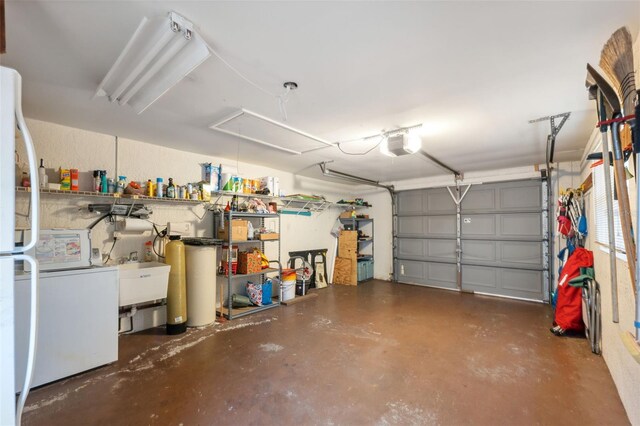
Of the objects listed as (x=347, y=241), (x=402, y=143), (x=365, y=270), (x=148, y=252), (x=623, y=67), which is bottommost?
(x=365, y=270)

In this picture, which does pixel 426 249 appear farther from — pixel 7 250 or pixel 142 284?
pixel 7 250

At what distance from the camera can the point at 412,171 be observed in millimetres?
5496

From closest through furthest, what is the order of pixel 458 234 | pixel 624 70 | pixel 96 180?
1. pixel 624 70
2. pixel 96 180
3. pixel 458 234

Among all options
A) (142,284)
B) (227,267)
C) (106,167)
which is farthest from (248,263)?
(106,167)

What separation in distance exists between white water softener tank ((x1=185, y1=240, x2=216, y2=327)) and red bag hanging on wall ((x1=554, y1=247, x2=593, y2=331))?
438 cm

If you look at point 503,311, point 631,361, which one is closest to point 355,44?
point 631,361

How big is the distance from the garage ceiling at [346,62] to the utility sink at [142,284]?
1.56m

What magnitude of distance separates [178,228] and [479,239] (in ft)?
17.6

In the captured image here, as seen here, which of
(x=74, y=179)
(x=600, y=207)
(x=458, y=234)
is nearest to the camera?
(x=600, y=207)

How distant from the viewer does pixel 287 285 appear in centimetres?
474

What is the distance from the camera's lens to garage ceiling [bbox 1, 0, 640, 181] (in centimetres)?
142

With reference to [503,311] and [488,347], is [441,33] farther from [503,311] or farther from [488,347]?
[503,311]

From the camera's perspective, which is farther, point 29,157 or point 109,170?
point 109,170

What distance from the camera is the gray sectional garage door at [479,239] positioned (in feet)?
16.4
